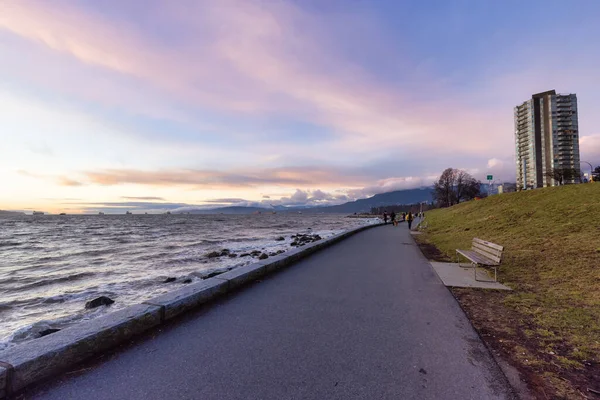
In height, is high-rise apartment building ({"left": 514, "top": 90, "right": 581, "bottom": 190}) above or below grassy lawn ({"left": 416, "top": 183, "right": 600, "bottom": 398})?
above

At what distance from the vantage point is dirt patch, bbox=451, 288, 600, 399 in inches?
111

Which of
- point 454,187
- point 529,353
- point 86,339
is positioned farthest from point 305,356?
point 454,187

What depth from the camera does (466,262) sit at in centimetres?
952

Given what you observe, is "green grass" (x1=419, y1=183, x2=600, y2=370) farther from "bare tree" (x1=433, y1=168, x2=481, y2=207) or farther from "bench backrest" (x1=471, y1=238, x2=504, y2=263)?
"bare tree" (x1=433, y1=168, x2=481, y2=207)

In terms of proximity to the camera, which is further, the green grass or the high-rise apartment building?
the high-rise apartment building

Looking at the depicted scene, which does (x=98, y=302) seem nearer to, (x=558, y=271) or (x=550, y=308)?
(x=550, y=308)

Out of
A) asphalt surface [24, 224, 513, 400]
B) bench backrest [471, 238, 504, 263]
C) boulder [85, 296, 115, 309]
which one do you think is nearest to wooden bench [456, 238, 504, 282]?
bench backrest [471, 238, 504, 263]

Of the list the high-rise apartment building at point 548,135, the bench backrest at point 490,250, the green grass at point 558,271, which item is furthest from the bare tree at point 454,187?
the bench backrest at point 490,250

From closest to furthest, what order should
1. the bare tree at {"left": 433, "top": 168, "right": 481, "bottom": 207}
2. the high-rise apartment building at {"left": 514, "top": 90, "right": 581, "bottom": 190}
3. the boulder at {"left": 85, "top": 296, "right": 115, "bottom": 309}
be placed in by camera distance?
the boulder at {"left": 85, "top": 296, "right": 115, "bottom": 309} → the bare tree at {"left": 433, "top": 168, "right": 481, "bottom": 207} → the high-rise apartment building at {"left": 514, "top": 90, "right": 581, "bottom": 190}

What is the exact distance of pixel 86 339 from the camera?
326 centimetres

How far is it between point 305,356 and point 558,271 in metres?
7.29

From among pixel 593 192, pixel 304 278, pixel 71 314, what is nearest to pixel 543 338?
pixel 304 278

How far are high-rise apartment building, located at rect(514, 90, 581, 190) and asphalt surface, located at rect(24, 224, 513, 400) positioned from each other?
10321 cm

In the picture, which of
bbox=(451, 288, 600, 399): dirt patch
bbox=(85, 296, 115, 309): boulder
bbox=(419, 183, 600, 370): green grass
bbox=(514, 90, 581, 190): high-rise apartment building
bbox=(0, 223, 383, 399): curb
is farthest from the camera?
bbox=(514, 90, 581, 190): high-rise apartment building
